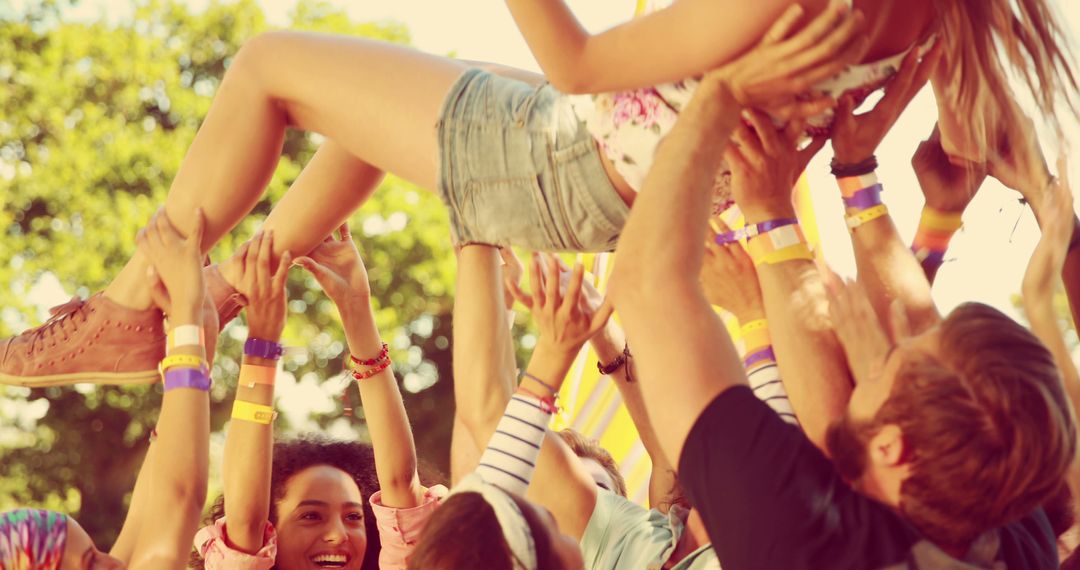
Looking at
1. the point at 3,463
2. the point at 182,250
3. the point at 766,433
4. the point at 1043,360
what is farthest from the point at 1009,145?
the point at 3,463

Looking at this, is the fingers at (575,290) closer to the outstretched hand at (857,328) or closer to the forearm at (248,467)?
the outstretched hand at (857,328)

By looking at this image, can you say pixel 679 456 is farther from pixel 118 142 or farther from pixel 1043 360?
pixel 118 142

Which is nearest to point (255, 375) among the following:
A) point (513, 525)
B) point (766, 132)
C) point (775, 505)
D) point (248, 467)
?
point (248, 467)

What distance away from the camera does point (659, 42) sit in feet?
6.69

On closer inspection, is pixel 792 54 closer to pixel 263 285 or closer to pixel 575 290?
pixel 575 290

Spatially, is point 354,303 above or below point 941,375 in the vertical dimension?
above

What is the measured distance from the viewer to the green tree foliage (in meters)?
13.8

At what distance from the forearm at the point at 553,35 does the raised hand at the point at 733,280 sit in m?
0.56

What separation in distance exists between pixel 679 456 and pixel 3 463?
1429cm

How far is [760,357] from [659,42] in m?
0.66

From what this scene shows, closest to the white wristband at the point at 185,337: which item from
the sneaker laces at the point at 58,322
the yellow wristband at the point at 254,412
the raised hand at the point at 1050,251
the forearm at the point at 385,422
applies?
the sneaker laces at the point at 58,322

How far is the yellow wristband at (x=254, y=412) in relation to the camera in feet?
10.2

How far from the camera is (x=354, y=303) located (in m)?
3.26

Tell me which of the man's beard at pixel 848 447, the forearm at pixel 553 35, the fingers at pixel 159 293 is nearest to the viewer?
the man's beard at pixel 848 447
